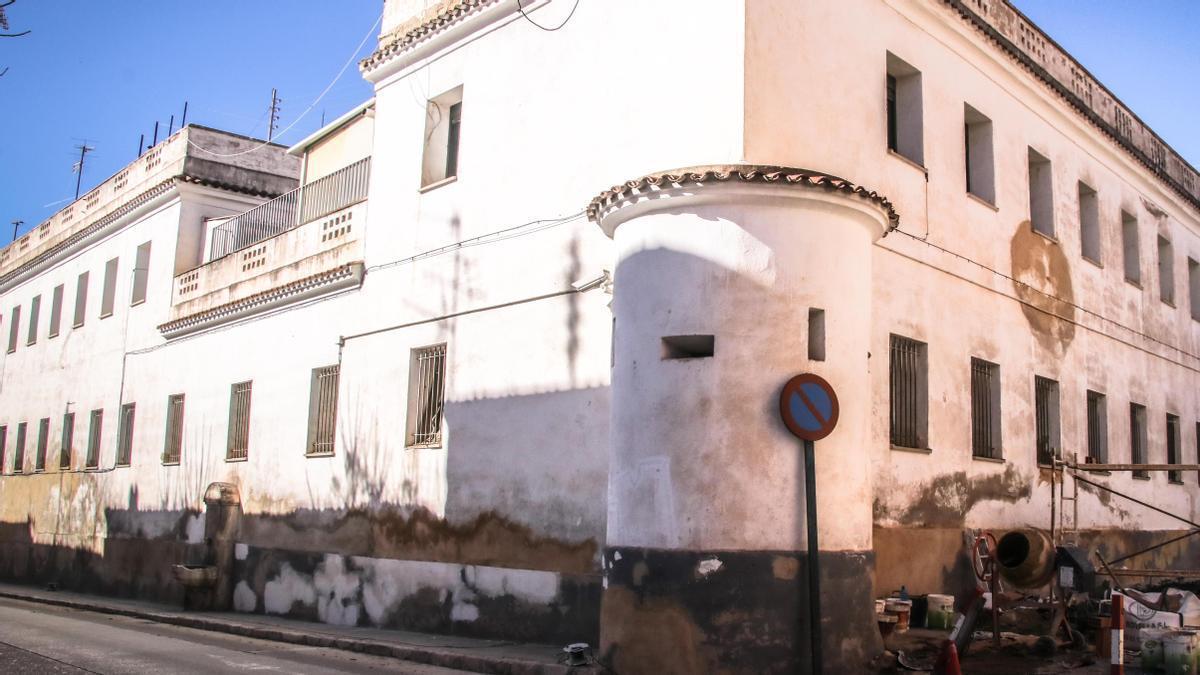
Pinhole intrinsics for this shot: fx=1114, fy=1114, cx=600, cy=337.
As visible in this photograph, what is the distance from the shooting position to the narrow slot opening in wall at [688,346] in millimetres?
10273

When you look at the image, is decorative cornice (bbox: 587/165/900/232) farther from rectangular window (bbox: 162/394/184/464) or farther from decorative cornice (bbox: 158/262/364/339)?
rectangular window (bbox: 162/394/184/464)

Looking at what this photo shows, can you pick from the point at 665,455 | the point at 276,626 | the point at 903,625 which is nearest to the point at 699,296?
the point at 665,455

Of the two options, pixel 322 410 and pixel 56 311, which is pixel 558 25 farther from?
pixel 56 311

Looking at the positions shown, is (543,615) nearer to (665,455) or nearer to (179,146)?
(665,455)

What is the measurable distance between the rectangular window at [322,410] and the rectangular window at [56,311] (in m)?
13.4

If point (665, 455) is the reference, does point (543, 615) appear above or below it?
below

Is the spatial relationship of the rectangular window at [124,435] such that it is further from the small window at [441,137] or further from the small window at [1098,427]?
the small window at [1098,427]

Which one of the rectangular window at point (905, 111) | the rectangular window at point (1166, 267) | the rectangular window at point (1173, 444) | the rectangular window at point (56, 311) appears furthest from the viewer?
the rectangular window at point (56, 311)

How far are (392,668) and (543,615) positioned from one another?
72.3 inches

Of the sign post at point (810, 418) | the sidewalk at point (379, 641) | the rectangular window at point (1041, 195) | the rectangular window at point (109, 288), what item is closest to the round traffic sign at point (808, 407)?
the sign post at point (810, 418)

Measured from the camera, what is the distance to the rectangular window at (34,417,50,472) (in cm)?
2681

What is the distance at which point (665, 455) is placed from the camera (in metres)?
10.1

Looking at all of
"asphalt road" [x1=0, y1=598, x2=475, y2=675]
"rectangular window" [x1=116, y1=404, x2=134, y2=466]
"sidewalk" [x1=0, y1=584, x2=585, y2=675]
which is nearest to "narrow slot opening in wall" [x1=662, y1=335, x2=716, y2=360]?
"sidewalk" [x1=0, y1=584, x2=585, y2=675]

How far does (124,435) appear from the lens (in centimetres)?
2316
